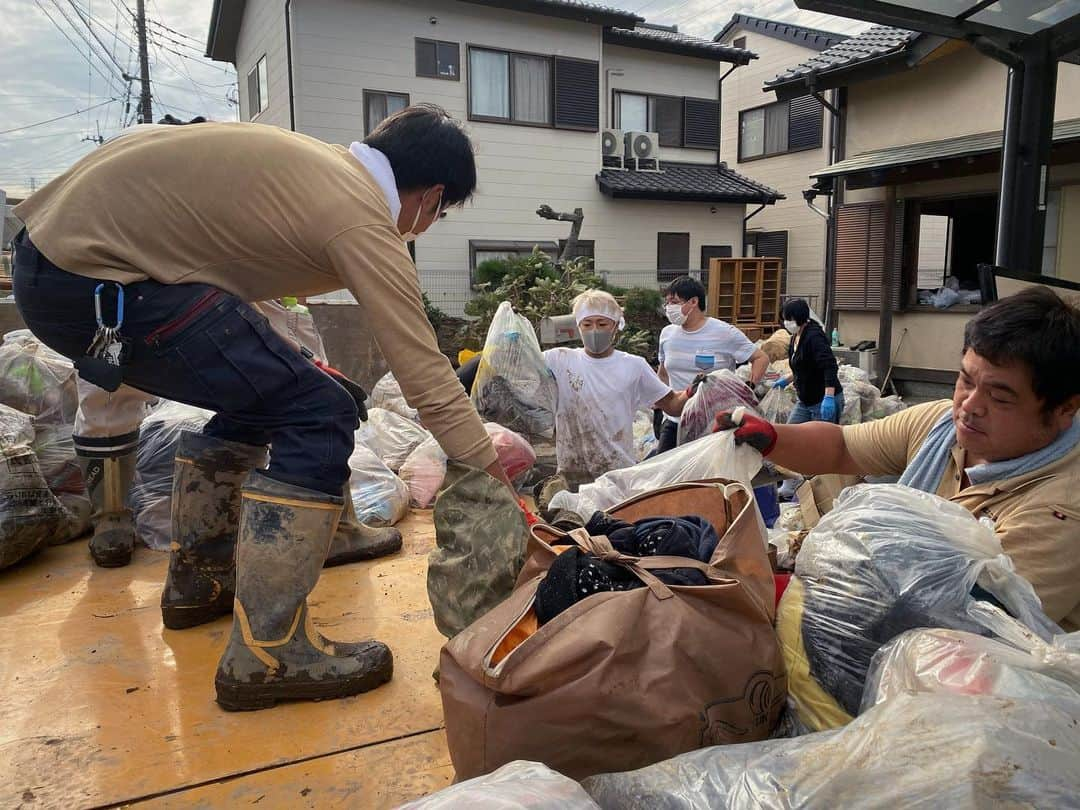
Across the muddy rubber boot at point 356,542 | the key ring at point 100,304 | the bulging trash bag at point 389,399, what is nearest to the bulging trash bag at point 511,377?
the bulging trash bag at point 389,399

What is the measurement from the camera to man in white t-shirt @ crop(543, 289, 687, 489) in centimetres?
391

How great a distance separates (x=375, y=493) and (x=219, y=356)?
1869 millimetres

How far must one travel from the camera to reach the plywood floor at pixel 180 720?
150 centimetres

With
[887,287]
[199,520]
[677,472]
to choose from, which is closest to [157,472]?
[199,520]

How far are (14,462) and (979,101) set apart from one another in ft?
34.7

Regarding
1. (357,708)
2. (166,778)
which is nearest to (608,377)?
(357,708)

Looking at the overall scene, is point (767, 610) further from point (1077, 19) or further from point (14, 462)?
point (14, 462)

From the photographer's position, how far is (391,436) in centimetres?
481

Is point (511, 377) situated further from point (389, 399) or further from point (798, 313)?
point (798, 313)

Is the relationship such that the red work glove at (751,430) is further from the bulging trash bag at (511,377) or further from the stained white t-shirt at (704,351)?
the stained white t-shirt at (704,351)

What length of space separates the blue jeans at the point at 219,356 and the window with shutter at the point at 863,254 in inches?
397

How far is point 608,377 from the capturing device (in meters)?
3.98

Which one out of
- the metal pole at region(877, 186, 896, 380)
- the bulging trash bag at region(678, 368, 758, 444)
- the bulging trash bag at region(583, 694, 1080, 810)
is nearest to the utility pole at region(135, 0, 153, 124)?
the metal pole at region(877, 186, 896, 380)

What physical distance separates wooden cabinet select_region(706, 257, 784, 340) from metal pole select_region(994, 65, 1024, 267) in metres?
10.8
